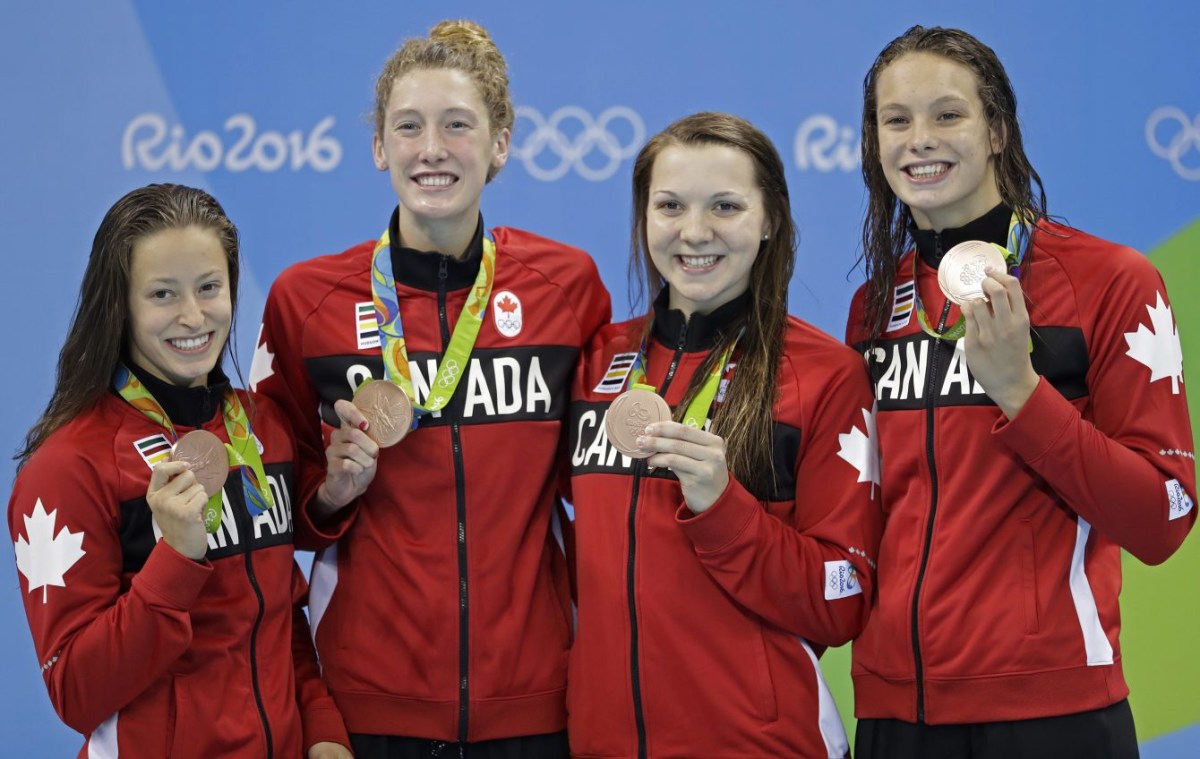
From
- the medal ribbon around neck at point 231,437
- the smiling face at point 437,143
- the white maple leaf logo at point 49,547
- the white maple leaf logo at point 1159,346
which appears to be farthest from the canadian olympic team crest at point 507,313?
the white maple leaf logo at point 1159,346

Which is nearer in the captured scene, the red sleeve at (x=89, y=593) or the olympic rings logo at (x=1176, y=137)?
the red sleeve at (x=89, y=593)

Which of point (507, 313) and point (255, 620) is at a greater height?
point (507, 313)

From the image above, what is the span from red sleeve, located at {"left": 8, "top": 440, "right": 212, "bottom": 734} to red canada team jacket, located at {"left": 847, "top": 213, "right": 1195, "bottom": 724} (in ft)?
4.26

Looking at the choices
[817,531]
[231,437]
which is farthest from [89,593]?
[817,531]

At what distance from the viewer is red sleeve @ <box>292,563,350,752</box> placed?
2.63 m

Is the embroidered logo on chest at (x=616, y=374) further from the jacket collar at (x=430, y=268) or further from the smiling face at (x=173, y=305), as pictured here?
the smiling face at (x=173, y=305)

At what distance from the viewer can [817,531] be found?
250cm

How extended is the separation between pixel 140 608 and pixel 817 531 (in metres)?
1.20

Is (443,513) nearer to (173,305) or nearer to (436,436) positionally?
(436,436)

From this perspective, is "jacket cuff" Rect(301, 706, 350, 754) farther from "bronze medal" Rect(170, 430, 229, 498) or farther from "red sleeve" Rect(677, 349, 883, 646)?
"red sleeve" Rect(677, 349, 883, 646)

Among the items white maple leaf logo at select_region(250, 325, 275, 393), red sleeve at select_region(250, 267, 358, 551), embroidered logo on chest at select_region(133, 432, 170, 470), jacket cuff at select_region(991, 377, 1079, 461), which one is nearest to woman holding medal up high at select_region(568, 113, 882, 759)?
jacket cuff at select_region(991, 377, 1079, 461)

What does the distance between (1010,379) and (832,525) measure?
420 millimetres

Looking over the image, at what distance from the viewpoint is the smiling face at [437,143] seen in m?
2.72

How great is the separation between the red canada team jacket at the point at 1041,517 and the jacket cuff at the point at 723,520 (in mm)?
367
